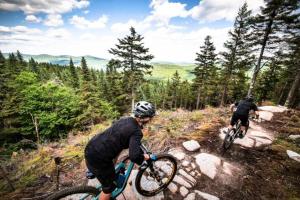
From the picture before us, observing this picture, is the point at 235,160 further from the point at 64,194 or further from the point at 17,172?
the point at 17,172

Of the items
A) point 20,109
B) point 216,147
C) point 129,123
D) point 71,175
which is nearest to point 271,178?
point 216,147

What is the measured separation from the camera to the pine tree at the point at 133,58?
21156 millimetres

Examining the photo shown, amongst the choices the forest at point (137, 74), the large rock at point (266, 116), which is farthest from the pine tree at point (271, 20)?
the large rock at point (266, 116)

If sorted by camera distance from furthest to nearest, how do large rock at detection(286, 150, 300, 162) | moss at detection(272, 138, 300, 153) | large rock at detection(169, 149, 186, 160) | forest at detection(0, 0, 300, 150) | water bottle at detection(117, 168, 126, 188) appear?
forest at detection(0, 0, 300, 150), moss at detection(272, 138, 300, 153), large rock at detection(286, 150, 300, 162), large rock at detection(169, 149, 186, 160), water bottle at detection(117, 168, 126, 188)

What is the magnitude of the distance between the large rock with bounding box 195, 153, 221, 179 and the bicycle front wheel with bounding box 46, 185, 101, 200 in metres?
3.57

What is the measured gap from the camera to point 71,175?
4961 millimetres

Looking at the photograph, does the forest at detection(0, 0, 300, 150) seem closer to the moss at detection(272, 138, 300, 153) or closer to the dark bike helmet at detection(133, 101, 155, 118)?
the moss at detection(272, 138, 300, 153)

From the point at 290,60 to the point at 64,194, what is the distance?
24.4 metres

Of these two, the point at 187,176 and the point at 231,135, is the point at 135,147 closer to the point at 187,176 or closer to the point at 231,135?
the point at 187,176

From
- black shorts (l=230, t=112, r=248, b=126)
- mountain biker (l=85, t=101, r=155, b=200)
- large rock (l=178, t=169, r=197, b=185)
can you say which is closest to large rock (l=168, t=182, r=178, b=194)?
large rock (l=178, t=169, r=197, b=185)

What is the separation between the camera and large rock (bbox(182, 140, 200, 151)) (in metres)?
6.37

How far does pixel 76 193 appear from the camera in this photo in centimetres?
297

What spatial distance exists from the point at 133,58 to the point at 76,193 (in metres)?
20.6

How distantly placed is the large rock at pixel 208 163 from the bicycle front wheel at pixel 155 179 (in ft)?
4.44
